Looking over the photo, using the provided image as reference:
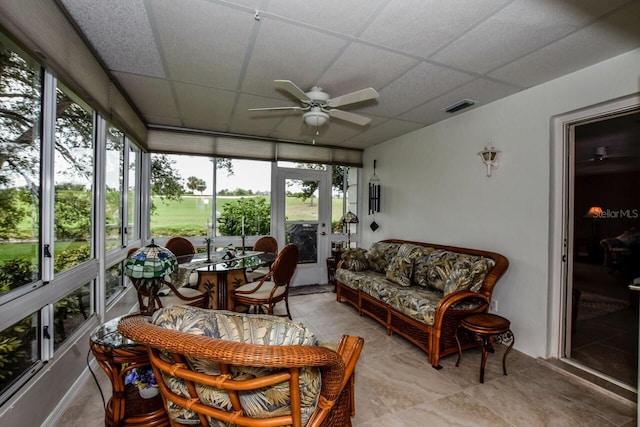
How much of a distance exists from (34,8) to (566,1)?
9.61 ft

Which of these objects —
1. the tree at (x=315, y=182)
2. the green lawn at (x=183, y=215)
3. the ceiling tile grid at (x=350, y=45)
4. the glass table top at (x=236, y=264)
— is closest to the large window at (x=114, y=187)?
the ceiling tile grid at (x=350, y=45)

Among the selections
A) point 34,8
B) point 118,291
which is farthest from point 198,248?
point 34,8

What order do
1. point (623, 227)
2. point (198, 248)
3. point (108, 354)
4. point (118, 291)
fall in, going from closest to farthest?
point (108, 354)
point (623, 227)
point (118, 291)
point (198, 248)

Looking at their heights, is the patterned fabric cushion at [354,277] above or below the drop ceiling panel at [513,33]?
below

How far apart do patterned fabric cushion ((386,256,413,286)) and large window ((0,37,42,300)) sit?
3244mm

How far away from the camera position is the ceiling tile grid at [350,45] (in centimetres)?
170

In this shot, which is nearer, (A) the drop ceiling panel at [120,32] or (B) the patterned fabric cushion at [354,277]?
(A) the drop ceiling panel at [120,32]

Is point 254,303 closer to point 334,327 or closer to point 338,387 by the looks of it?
point 334,327

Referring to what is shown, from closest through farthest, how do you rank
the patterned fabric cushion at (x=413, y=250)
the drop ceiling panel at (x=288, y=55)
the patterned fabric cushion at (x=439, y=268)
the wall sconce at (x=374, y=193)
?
the drop ceiling panel at (x=288, y=55) → the patterned fabric cushion at (x=439, y=268) → the patterned fabric cushion at (x=413, y=250) → the wall sconce at (x=374, y=193)

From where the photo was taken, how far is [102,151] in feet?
8.43

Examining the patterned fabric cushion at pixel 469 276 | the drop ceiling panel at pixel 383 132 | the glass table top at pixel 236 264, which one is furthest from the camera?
the drop ceiling panel at pixel 383 132

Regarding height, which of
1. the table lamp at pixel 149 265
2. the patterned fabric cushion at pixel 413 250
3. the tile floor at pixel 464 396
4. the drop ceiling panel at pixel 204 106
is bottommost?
the tile floor at pixel 464 396

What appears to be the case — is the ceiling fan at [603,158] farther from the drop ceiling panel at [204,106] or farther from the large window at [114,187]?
the large window at [114,187]

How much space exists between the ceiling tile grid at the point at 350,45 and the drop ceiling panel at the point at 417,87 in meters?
0.01
